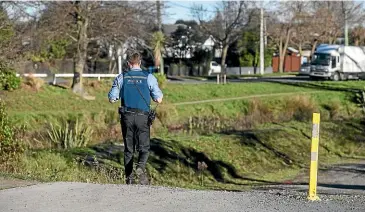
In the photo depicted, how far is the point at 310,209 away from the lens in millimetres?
8336

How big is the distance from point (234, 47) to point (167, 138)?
53981 millimetres

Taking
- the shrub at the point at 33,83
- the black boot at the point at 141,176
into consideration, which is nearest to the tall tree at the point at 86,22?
the shrub at the point at 33,83

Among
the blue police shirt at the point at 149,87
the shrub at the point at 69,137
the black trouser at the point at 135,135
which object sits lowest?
the shrub at the point at 69,137

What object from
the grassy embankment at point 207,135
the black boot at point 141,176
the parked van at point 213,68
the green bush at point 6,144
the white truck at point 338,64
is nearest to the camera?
the black boot at point 141,176

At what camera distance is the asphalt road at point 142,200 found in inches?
321

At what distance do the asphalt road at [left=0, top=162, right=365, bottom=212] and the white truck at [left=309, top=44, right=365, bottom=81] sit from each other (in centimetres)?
4731

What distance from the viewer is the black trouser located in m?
10.9

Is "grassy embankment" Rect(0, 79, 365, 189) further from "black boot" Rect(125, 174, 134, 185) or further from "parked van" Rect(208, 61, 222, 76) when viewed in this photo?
"parked van" Rect(208, 61, 222, 76)

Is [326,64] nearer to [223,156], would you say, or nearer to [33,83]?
[33,83]

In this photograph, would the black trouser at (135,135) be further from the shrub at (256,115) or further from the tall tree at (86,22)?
the tall tree at (86,22)

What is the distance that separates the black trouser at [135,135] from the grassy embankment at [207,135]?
5.70 ft

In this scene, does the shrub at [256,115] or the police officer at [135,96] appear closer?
the police officer at [135,96]

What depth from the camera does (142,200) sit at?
8.59m

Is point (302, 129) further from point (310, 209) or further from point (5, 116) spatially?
point (310, 209)
